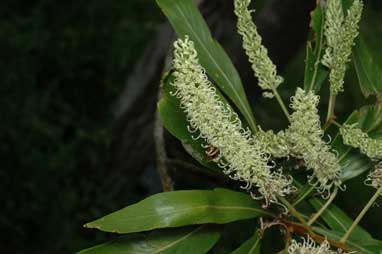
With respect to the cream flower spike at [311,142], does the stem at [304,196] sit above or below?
below

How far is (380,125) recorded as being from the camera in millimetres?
1059

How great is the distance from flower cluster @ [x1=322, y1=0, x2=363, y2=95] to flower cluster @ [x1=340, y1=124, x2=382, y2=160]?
0.22 feet

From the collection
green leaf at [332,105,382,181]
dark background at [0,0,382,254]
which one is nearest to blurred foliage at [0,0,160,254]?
dark background at [0,0,382,254]

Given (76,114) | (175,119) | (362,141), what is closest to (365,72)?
(362,141)

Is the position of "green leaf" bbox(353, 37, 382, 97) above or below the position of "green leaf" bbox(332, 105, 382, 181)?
above

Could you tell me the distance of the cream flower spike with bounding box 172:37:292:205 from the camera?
85 centimetres

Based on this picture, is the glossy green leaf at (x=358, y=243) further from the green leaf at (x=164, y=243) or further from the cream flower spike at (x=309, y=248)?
the green leaf at (x=164, y=243)

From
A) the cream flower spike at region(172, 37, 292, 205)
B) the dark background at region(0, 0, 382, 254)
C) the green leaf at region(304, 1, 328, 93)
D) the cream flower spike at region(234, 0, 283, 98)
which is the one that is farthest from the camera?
the dark background at region(0, 0, 382, 254)

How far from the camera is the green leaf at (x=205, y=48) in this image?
42.2 inches

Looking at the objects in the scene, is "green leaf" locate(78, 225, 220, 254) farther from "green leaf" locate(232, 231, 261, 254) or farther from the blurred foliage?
the blurred foliage

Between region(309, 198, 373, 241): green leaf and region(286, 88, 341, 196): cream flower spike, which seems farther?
region(309, 198, 373, 241): green leaf

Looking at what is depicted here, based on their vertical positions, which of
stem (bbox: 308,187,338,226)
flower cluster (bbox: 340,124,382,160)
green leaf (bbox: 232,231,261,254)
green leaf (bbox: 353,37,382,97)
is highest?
green leaf (bbox: 353,37,382,97)

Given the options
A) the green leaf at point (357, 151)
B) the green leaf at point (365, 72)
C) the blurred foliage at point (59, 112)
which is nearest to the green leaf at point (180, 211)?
the green leaf at point (357, 151)

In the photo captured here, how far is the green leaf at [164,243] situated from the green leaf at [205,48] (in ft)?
0.62
